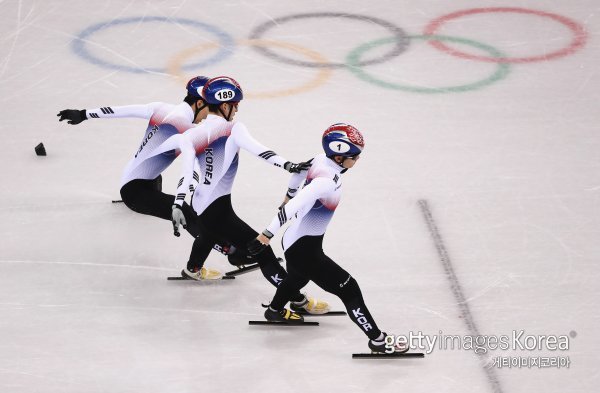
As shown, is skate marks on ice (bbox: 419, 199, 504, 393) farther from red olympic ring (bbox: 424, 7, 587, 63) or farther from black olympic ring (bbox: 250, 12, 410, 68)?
red olympic ring (bbox: 424, 7, 587, 63)

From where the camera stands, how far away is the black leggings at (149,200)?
28.5 feet

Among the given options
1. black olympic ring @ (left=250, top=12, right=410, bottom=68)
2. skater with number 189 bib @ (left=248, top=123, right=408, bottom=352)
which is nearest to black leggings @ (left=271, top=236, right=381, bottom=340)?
A: skater with number 189 bib @ (left=248, top=123, right=408, bottom=352)

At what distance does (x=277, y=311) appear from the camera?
798cm

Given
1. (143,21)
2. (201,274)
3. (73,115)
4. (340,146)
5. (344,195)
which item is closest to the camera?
(340,146)

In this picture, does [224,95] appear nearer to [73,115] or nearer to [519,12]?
[73,115]

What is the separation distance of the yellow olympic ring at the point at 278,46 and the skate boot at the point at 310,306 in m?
4.27

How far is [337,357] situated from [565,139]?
15.1 feet

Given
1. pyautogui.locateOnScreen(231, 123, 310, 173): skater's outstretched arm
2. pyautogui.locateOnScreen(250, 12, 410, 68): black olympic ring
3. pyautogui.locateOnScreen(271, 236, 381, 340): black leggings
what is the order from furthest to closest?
pyautogui.locateOnScreen(250, 12, 410, 68): black olympic ring → pyautogui.locateOnScreen(231, 123, 310, 173): skater's outstretched arm → pyautogui.locateOnScreen(271, 236, 381, 340): black leggings

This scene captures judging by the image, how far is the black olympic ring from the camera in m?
12.7

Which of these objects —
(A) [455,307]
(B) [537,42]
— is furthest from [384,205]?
(B) [537,42]

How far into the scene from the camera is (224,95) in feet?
26.4

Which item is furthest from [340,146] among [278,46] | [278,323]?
[278,46]

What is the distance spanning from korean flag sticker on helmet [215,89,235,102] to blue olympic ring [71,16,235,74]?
4.61 metres

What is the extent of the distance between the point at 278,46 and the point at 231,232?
5.40m
